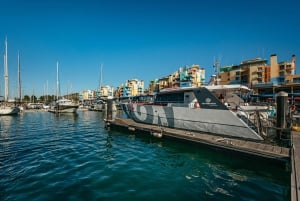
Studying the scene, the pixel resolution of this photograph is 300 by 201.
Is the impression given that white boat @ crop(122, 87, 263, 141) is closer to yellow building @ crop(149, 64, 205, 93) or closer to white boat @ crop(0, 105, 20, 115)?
yellow building @ crop(149, 64, 205, 93)

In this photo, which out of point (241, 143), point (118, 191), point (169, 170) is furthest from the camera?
point (241, 143)

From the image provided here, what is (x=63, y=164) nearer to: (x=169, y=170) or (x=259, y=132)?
(x=169, y=170)

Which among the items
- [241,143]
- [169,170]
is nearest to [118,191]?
[169,170]

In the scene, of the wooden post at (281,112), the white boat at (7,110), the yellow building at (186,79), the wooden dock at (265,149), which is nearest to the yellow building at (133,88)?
the yellow building at (186,79)

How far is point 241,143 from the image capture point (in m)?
9.80

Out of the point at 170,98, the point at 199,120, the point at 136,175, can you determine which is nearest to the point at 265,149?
the point at 199,120

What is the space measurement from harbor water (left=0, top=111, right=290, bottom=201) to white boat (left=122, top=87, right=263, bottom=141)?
238 cm

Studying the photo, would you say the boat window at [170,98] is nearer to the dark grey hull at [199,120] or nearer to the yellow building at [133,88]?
the dark grey hull at [199,120]

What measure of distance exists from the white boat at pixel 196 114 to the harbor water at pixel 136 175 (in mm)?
2383

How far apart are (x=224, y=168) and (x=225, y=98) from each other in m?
8.35

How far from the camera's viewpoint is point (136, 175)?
6992mm

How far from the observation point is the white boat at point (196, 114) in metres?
11.0

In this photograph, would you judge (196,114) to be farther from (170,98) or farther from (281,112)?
(281,112)

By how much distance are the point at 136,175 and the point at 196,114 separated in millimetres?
7436
